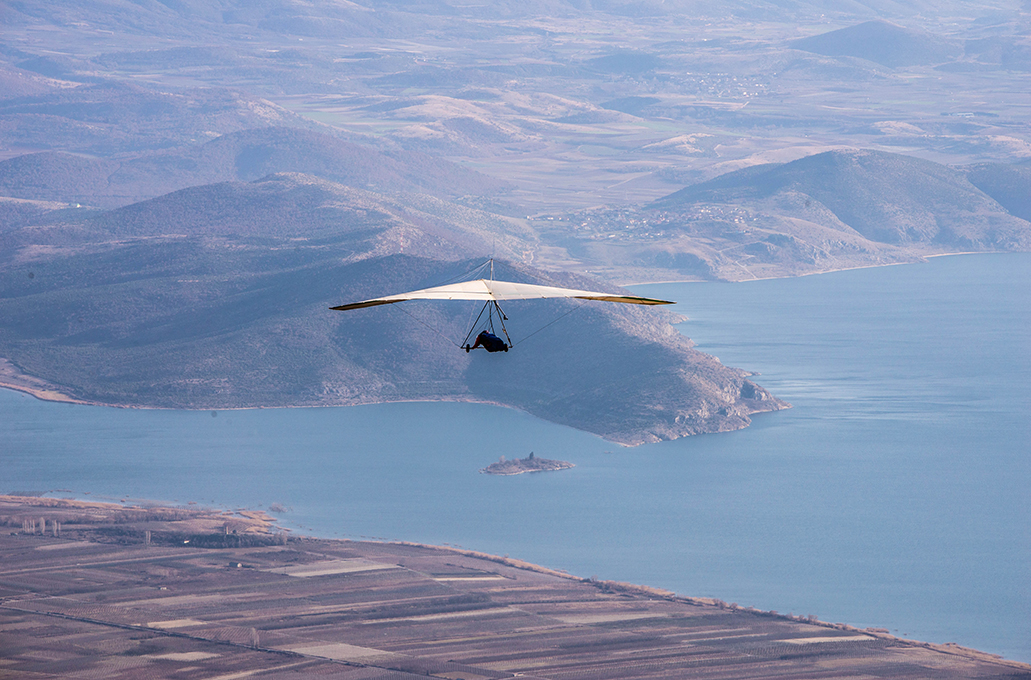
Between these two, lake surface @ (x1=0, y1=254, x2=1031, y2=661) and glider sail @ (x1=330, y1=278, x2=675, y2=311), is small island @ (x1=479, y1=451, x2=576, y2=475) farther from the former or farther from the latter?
glider sail @ (x1=330, y1=278, x2=675, y2=311)

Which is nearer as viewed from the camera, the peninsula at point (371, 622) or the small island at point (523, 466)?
the peninsula at point (371, 622)

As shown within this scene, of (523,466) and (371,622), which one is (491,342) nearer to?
(371,622)

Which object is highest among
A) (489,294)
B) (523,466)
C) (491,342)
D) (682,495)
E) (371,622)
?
(523,466)

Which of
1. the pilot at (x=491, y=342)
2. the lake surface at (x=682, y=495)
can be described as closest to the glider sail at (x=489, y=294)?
the pilot at (x=491, y=342)

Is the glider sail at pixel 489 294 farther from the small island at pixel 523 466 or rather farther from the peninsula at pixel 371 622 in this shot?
the small island at pixel 523 466

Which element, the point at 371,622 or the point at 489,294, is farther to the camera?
the point at 371,622

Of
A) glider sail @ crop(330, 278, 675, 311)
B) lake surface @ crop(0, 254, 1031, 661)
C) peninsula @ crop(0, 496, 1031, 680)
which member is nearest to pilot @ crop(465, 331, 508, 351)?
glider sail @ crop(330, 278, 675, 311)

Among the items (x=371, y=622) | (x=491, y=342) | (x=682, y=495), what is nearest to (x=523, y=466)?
(x=682, y=495)
